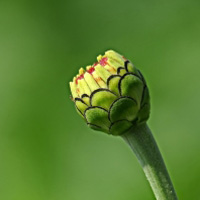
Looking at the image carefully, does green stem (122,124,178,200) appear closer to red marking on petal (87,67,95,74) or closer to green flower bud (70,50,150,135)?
green flower bud (70,50,150,135)

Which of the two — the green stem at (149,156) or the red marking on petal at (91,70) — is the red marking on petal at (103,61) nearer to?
the red marking on petal at (91,70)

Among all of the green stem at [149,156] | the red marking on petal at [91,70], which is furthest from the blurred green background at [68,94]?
the red marking on petal at [91,70]

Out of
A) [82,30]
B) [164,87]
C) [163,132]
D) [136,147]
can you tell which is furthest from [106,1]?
[136,147]

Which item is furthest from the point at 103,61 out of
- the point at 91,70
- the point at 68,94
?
the point at 68,94

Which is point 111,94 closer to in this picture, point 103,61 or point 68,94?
point 103,61

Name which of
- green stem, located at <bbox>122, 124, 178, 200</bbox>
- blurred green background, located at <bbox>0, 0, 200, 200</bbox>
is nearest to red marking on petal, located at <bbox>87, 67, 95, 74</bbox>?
green stem, located at <bbox>122, 124, 178, 200</bbox>

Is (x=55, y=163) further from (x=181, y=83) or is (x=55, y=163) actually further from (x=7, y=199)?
(x=181, y=83)
